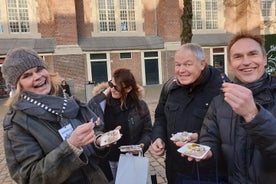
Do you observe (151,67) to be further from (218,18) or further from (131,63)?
(218,18)

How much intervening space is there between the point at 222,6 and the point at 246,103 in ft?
90.6

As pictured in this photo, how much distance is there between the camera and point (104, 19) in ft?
74.5

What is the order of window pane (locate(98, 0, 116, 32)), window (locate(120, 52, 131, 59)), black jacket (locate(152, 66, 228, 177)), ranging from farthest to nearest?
window pane (locate(98, 0, 116, 32)) → window (locate(120, 52, 131, 59)) → black jacket (locate(152, 66, 228, 177))

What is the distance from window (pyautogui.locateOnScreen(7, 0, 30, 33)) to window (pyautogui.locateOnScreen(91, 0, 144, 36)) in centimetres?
530

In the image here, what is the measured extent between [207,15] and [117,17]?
30.7ft

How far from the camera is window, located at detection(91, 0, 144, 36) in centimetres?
2248

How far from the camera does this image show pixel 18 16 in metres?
20.6

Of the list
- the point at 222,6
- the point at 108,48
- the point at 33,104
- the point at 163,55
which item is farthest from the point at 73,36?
the point at 33,104

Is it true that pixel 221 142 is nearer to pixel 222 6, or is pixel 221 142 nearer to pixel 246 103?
pixel 246 103

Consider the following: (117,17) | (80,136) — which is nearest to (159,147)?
(80,136)

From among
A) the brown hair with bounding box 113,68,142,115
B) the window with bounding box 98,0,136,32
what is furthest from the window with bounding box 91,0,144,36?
the brown hair with bounding box 113,68,142,115

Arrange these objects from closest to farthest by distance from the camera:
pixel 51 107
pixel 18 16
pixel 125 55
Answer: pixel 51 107 → pixel 18 16 → pixel 125 55

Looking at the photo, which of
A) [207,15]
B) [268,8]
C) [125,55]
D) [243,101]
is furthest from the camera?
[268,8]

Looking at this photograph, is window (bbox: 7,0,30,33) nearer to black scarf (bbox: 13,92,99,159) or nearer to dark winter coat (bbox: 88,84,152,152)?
dark winter coat (bbox: 88,84,152,152)
